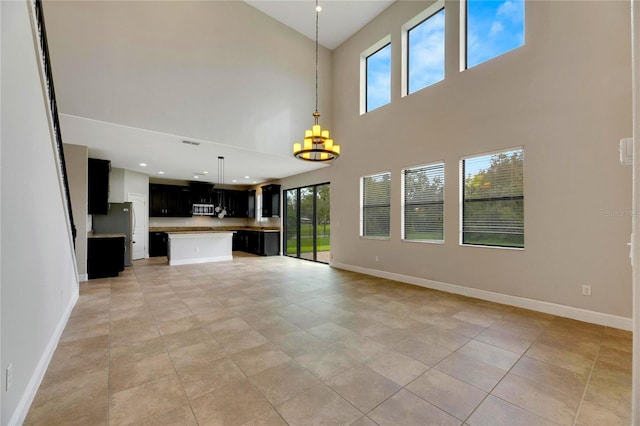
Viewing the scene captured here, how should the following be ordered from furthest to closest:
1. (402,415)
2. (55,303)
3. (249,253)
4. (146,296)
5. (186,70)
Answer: (249,253) < (186,70) < (146,296) < (55,303) < (402,415)

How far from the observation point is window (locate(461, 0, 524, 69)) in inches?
159

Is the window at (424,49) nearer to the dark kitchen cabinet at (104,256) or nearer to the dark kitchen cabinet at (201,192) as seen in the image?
the dark kitchen cabinet at (104,256)

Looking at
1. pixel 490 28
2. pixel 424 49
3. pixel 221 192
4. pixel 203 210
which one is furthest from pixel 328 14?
pixel 203 210

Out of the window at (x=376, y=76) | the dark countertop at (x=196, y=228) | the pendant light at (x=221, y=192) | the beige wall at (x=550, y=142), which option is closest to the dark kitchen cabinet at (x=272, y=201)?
the dark countertop at (x=196, y=228)

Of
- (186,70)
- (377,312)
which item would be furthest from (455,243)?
(186,70)

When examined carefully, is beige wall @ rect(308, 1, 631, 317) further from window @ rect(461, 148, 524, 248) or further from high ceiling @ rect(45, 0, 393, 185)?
high ceiling @ rect(45, 0, 393, 185)

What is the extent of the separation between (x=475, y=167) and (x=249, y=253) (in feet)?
27.0

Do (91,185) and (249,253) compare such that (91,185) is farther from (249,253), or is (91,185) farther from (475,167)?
(475,167)

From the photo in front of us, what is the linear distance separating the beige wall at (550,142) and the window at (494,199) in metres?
0.14

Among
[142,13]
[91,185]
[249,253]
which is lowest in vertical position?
[249,253]

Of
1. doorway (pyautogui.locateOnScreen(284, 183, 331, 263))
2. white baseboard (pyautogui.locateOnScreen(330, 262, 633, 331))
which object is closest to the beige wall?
white baseboard (pyautogui.locateOnScreen(330, 262, 633, 331))

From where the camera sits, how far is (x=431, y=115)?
4.92 metres

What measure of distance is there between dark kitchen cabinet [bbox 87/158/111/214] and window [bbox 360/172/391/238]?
609cm

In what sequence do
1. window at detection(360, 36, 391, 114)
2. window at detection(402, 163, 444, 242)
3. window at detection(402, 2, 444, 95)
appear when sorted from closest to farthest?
window at detection(402, 163, 444, 242) → window at detection(402, 2, 444, 95) → window at detection(360, 36, 391, 114)
